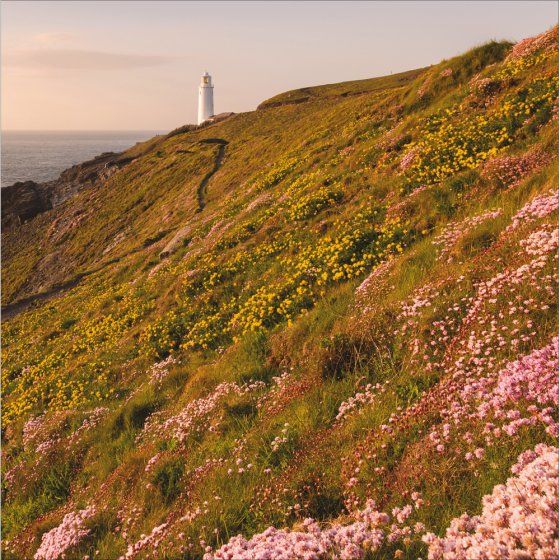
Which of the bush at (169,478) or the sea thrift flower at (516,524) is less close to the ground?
the sea thrift flower at (516,524)

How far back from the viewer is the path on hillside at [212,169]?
4722 cm

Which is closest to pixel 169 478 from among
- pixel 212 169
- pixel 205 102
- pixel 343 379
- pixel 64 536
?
pixel 64 536

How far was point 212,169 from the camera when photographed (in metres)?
62.1

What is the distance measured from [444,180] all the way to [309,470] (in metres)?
10.2

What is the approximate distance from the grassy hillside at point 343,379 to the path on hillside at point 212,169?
27913 mm

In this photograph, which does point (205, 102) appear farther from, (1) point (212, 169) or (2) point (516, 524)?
(2) point (516, 524)

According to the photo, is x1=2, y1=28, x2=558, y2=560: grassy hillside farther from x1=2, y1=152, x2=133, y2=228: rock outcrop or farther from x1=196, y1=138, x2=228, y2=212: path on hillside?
x1=2, y1=152, x2=133, y2=228: rock outcrop

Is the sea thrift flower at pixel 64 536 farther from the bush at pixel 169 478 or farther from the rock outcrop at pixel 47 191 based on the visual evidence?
the rock outcrop at pixel 47 191

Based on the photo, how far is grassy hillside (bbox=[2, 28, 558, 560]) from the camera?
4.61 m

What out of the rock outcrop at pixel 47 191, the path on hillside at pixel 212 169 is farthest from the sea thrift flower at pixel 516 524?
the rock outcrop at pixel 47 191

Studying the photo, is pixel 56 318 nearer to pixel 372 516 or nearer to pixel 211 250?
pixel 211 250

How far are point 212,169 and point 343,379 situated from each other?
192 ft

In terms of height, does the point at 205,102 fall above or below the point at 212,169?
above

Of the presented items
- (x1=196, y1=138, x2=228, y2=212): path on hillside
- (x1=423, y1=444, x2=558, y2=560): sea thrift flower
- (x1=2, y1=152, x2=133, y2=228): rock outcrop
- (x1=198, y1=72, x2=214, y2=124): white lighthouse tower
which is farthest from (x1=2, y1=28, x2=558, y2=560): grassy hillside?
(x1=198, y1=72, x2=214, y2=124): white lighthouse tower
